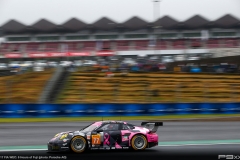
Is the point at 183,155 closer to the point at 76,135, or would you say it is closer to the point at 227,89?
the point at 76,135

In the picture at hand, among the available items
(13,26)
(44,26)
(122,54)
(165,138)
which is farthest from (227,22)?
(165,138)

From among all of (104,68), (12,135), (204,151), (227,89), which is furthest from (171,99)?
(204,151)

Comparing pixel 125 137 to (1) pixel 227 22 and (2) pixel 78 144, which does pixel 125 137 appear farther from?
(1) pixel 227 22

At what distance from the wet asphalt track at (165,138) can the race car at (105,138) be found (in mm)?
198

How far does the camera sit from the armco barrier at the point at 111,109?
885 inches

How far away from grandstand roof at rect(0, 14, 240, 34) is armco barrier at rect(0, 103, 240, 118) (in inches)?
1979

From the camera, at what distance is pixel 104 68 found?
34.4 meters

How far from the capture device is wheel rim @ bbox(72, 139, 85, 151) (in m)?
10.7

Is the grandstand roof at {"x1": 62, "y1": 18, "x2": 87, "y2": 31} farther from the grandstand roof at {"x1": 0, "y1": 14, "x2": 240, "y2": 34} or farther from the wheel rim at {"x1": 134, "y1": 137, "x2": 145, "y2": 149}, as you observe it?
the wheel rim at {"x1": 134, "y1": 137, "x2": 145, "y2": 149}

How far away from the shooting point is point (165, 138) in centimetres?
1470

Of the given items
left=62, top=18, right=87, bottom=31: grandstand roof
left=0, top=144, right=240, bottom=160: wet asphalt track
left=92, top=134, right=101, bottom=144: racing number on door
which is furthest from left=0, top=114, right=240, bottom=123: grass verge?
left=62, top=18, right=87, bottom=31: grandstand roof

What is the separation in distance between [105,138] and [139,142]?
0.99 meters

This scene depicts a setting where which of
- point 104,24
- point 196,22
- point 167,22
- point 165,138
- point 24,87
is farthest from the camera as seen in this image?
point 167,22

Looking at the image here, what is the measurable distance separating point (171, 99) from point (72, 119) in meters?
7.46
